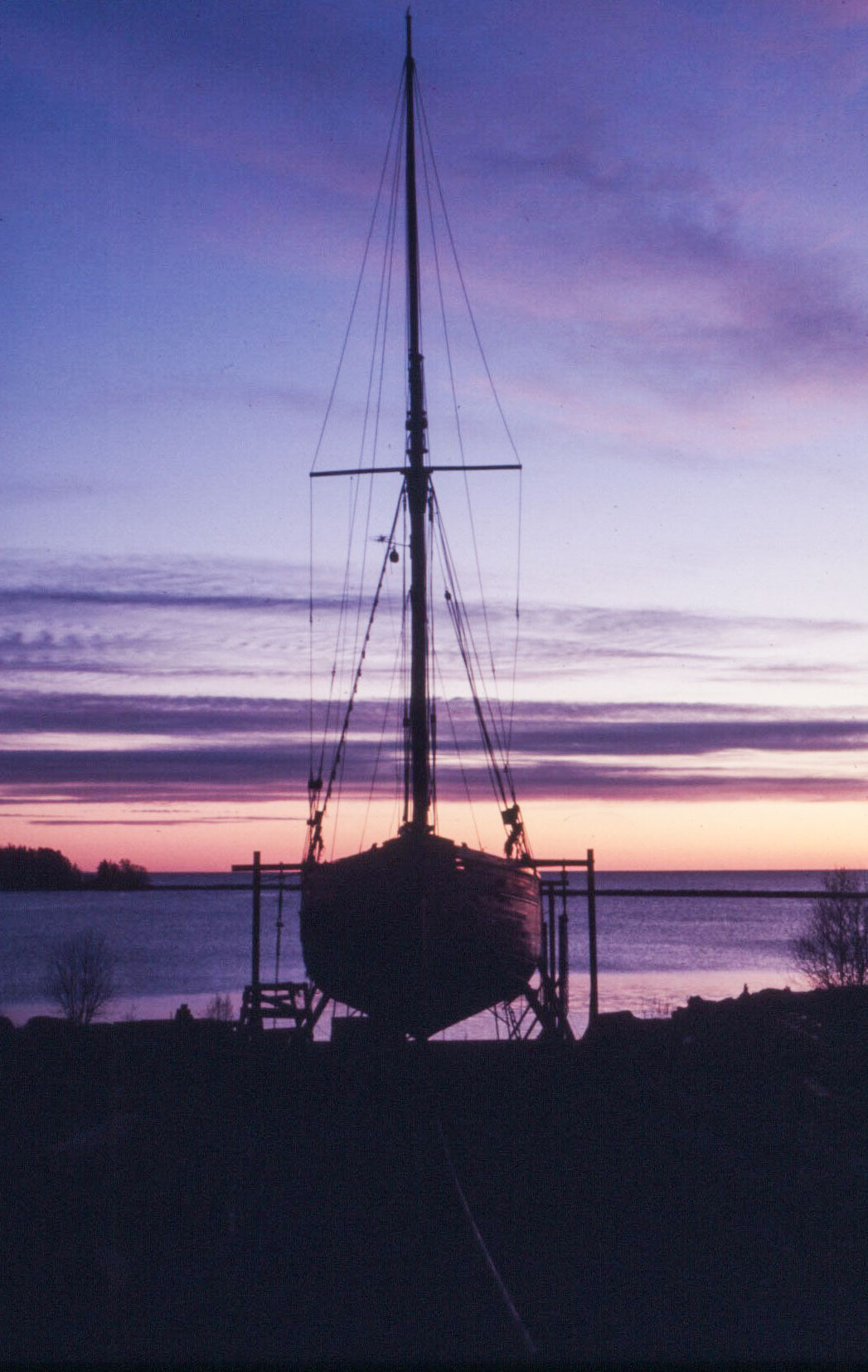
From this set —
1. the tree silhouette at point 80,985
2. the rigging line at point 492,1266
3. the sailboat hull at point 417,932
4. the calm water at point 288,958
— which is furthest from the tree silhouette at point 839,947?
the rigging line at point 492,1266

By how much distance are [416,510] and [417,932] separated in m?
7.30

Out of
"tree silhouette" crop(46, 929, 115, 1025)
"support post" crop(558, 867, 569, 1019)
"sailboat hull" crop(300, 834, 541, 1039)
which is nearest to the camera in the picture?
"sailboat hull" crop(300, 834, 541, 1039)

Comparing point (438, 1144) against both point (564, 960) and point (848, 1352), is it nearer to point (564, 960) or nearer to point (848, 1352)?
point (848, 1352)

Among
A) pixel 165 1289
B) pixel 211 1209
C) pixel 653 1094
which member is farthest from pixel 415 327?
pixel 165 1289

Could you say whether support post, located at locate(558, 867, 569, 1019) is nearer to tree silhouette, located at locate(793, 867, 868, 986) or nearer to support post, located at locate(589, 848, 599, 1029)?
support post, located at locate(589, 848, 599, 1029)

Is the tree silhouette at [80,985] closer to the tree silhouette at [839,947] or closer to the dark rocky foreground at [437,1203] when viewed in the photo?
the dark rocky foreground at [437,1203]

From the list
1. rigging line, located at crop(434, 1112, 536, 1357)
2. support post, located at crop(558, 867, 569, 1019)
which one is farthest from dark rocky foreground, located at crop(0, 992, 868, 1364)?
support post, located at crop(558, 867, 569, 1019)

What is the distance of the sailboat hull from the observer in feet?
57.9

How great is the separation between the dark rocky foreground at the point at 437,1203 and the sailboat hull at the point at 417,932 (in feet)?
3.62

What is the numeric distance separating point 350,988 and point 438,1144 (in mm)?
5420

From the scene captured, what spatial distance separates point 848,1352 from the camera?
7652mm

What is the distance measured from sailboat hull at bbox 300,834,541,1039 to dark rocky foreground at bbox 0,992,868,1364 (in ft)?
3.62

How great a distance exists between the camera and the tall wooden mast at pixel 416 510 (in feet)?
63.1

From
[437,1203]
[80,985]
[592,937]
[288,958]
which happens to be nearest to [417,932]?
[437,1203]
